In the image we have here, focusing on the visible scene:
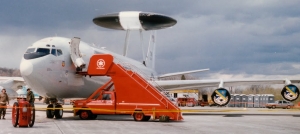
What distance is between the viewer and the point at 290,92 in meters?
29.9

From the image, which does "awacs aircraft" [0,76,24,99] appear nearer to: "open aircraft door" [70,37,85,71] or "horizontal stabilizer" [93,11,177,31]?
"open aircraft door" [70,37,85,71]

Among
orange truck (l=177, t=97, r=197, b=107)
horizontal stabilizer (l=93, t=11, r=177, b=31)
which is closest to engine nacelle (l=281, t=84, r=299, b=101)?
horizontal stabilizer (l=93, t=11, r=177, b=31)

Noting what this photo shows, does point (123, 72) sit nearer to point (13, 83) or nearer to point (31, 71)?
point (31, 71)

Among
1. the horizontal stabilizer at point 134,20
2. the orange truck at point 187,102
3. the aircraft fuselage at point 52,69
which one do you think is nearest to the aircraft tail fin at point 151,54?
the horizontal stabilizer at point 134,20

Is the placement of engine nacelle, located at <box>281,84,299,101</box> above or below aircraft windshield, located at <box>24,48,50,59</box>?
below

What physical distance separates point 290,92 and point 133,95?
1447 cm

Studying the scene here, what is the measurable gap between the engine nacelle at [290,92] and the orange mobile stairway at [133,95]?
41.4 ft

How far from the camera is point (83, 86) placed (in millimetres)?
23000

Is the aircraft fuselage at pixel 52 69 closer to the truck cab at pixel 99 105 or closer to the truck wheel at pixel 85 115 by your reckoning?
the truck cab at pixel 99 105

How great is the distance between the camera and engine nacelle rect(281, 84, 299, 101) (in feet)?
98.0

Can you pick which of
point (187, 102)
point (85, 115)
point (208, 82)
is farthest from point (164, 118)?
point (187, 102)

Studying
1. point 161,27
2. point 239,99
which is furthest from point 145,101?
point 239,99

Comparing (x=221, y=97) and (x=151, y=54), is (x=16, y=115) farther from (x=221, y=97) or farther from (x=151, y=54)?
(x=151, y=54)

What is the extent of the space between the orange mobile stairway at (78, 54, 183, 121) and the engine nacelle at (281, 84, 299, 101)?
41.4ft
